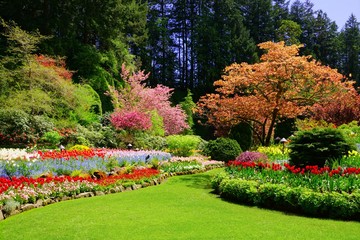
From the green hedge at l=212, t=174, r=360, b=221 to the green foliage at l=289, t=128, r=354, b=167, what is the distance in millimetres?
1913

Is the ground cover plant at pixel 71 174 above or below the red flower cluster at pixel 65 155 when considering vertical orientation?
below

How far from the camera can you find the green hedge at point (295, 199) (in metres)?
6.66

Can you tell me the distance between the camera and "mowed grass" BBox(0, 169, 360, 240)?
18.1ft

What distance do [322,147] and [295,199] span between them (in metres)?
2.63

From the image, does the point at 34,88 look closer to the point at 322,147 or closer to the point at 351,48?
the point at 322,147

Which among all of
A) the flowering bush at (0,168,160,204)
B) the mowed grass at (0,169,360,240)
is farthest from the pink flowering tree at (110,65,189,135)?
the mowed grass at (0,169,360,240)

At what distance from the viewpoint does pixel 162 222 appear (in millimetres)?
6246

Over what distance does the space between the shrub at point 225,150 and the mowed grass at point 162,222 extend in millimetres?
8127

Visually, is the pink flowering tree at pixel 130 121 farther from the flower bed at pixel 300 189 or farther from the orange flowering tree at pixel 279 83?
the flower bed at pixel 300 189

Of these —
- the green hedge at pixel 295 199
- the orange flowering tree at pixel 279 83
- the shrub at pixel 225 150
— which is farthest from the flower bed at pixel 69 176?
the orange flowering tree at pixel 279 83

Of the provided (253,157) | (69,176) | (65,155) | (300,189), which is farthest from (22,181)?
(253,157)

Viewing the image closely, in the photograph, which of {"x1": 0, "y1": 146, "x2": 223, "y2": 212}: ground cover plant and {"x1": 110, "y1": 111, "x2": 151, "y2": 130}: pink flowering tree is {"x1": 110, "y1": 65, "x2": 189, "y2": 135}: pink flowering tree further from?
{"x1": 0, "y1": 146, "x2": 223, "y2": 212}: ground cover plant

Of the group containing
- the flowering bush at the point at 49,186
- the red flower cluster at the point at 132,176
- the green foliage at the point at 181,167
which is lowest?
the green foliage at the point at 181,167

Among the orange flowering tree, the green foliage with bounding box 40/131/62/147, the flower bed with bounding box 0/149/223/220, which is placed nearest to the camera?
the flower bed with bounding box 0/149/223/220
